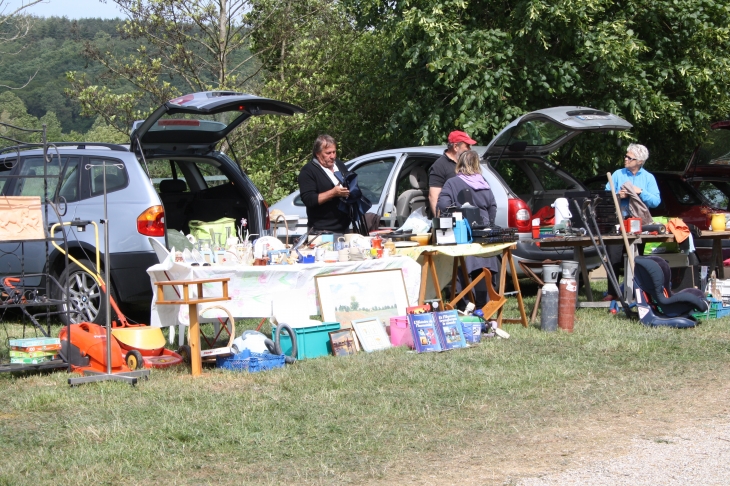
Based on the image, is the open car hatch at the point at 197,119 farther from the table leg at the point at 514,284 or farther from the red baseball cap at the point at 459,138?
the table leg at the point at 514,284

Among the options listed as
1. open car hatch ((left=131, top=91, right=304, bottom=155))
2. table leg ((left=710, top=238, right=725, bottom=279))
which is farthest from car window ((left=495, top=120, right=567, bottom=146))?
open car hatch ((left=131, top=91, right=304, bottom=155))

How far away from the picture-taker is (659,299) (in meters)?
7.75

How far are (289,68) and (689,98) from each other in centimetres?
638

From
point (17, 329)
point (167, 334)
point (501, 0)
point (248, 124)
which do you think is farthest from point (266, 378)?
point (248, 124)

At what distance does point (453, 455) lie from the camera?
13.8 ft

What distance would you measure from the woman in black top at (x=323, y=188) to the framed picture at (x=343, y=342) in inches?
58.3

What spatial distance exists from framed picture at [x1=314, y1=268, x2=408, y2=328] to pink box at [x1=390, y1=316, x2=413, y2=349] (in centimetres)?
24

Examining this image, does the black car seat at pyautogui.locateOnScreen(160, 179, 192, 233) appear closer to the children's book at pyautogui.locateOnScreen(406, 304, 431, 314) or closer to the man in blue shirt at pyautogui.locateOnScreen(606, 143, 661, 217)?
the children's book at pyautogui.locateOnScreen(406, 304, 431, 314)

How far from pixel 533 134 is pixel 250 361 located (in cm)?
424

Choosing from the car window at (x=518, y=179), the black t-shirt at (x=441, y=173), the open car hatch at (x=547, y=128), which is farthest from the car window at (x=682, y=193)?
the black t-shirt at (x=441, y=173)

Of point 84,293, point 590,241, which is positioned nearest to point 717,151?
point 590,241

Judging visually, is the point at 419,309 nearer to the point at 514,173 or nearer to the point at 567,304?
the point at 567,304

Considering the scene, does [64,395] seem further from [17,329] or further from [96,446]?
[17,329]

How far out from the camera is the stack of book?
6020mm
